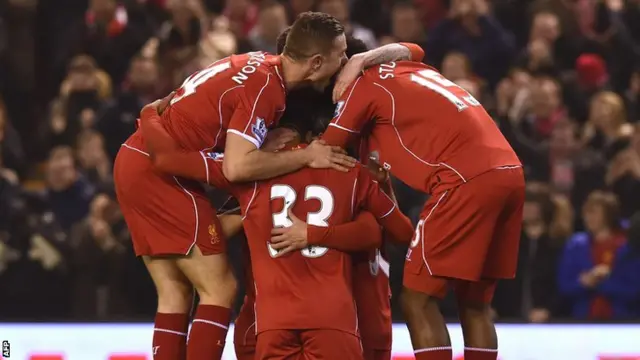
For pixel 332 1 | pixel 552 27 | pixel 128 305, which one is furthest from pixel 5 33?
pixel 552 27

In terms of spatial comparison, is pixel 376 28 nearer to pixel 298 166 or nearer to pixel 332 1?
pixel 332 1

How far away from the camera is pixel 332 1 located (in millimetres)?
11234

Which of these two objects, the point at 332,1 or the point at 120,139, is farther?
the point at 332,1

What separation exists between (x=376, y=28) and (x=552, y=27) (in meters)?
1.49

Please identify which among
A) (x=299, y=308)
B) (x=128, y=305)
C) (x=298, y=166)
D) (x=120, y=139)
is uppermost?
(x=298, y=166)

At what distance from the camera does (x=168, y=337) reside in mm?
6117

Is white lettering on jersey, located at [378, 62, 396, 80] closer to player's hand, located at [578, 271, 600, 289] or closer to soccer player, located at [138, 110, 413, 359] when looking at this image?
soccer player, located at [138, 110, 413, 359]

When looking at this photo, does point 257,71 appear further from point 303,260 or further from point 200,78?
point 303,260

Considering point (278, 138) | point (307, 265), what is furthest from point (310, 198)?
point (278, 138)

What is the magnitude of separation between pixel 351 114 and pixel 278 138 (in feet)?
1.19

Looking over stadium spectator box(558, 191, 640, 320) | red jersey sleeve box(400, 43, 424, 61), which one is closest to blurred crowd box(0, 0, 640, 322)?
stadium spectator box(558, 191, 640, 320)

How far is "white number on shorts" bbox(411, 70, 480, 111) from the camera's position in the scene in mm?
5871

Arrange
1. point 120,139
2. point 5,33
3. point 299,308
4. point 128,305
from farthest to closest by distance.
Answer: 1. point 5,33
2. point 120,139
3. point 128,305
4. point 299,308

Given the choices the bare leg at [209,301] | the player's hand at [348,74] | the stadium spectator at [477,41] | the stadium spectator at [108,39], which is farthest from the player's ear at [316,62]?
the stadium spectator at [108,39]
